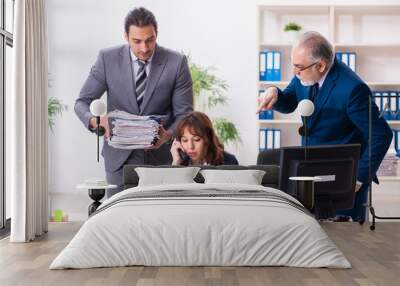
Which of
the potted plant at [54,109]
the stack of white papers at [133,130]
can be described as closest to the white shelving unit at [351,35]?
the stack of white papers at [133,130]

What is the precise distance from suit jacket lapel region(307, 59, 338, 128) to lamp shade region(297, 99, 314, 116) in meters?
0.11

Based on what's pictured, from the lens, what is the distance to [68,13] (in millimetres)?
7465

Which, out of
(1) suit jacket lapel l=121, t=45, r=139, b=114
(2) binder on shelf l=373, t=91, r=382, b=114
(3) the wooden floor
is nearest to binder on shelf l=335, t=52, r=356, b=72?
(2) binder on shelf l=373, t=91, r=382, b=114

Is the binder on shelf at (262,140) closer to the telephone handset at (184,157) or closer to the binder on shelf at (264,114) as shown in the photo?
the binder on shelf at (264,114)

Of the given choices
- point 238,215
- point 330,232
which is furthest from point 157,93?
point 238,215

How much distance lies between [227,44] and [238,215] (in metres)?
3.15

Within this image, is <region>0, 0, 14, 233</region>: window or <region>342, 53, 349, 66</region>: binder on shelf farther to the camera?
<region>342, 53, 349, 66</region>: binder on shelf

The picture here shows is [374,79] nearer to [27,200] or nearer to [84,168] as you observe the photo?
[84,168]

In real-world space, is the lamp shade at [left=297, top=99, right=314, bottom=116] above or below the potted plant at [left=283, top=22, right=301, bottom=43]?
below

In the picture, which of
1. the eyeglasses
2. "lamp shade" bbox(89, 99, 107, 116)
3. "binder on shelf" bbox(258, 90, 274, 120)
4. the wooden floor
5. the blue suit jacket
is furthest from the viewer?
"binder on shelf" bbox(258, 90, 274, 120)

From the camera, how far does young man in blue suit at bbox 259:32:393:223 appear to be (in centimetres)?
695

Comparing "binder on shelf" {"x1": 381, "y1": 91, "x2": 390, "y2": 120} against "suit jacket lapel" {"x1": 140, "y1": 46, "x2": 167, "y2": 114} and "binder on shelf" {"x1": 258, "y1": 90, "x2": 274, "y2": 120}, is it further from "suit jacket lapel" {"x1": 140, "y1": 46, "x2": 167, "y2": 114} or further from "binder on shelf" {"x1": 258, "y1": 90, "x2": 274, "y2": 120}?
"suit jacket lapel" {"x1": 140, "y1": 46, "x2": 167, "y2": 114}

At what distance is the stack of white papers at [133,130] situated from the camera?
713 centimetres

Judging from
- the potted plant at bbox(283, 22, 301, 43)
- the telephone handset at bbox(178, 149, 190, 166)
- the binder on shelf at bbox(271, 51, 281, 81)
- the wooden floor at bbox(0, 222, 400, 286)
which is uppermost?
the potted plant at bbox(283, 22, 301, 43)
